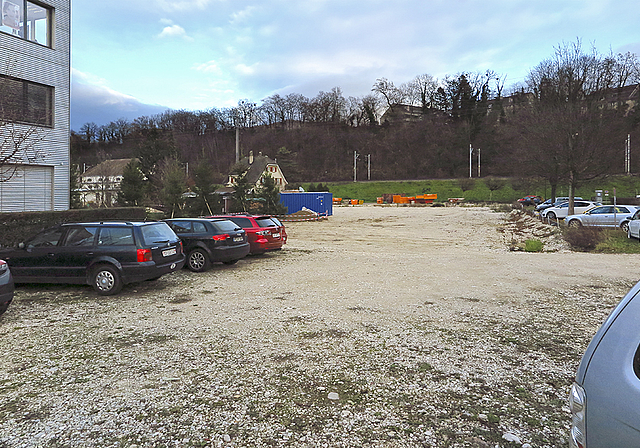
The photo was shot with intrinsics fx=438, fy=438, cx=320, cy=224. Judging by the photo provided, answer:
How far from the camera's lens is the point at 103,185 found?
152 ft

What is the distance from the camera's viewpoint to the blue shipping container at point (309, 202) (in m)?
37.0

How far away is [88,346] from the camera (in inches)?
220

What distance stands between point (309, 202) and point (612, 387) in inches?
1390

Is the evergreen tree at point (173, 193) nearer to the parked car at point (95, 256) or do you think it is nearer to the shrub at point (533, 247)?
the parked car at point (95, 256)

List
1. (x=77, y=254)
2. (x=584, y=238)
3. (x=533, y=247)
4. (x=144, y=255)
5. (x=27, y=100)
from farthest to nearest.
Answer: (x=584, y=238) → (x=27, y=100) → (x=533, y=247) → (x=77, y=254) → (x=144, y=255)

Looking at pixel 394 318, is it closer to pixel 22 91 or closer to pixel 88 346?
pixel 88 346

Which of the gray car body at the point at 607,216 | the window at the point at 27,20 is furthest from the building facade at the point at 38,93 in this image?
the gray car body at the point at 607,216

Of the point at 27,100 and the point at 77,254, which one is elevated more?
the point at 27,100

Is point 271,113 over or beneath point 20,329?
over

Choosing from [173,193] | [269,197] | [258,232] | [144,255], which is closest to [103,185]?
[269,197]

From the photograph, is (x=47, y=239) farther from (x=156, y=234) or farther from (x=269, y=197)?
(x=269, y=197)

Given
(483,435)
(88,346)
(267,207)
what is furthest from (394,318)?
(267,207)

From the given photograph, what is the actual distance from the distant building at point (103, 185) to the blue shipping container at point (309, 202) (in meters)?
13.3

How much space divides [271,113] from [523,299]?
116 m
